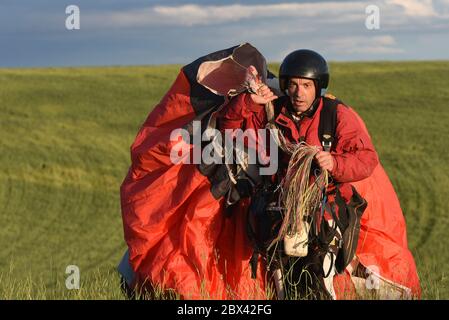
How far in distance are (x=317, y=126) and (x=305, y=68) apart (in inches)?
18.8

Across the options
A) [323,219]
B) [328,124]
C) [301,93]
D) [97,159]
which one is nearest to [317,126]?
[328,124]

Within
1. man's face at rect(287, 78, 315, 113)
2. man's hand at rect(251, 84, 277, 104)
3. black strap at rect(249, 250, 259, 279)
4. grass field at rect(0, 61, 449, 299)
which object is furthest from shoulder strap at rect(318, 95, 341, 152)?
grass field at rect(0, 61, 449, 299)

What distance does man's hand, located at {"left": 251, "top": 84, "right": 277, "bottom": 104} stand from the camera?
260 inches

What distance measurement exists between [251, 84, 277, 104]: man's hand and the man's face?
0.52 feet

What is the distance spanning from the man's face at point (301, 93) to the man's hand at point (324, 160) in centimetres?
53

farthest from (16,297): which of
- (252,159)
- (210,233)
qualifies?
(252,159)

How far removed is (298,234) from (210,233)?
3.22 feet

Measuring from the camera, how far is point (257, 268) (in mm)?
7039

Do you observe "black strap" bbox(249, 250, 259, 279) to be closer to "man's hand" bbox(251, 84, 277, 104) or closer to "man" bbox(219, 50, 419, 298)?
"man" bbox(219, 50, 419, 298)

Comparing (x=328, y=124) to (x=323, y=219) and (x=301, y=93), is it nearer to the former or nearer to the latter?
(x=301, y=93)

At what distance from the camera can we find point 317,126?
665 cm

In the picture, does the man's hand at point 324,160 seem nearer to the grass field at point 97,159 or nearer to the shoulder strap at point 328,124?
the shoulder strap at point 328,124

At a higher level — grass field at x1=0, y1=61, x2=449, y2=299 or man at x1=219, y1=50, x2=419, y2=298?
man at x1=219, y1=50, x2=419, y2=298

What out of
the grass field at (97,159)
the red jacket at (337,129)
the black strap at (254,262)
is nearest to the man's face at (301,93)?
the red jacket at (337,129)
